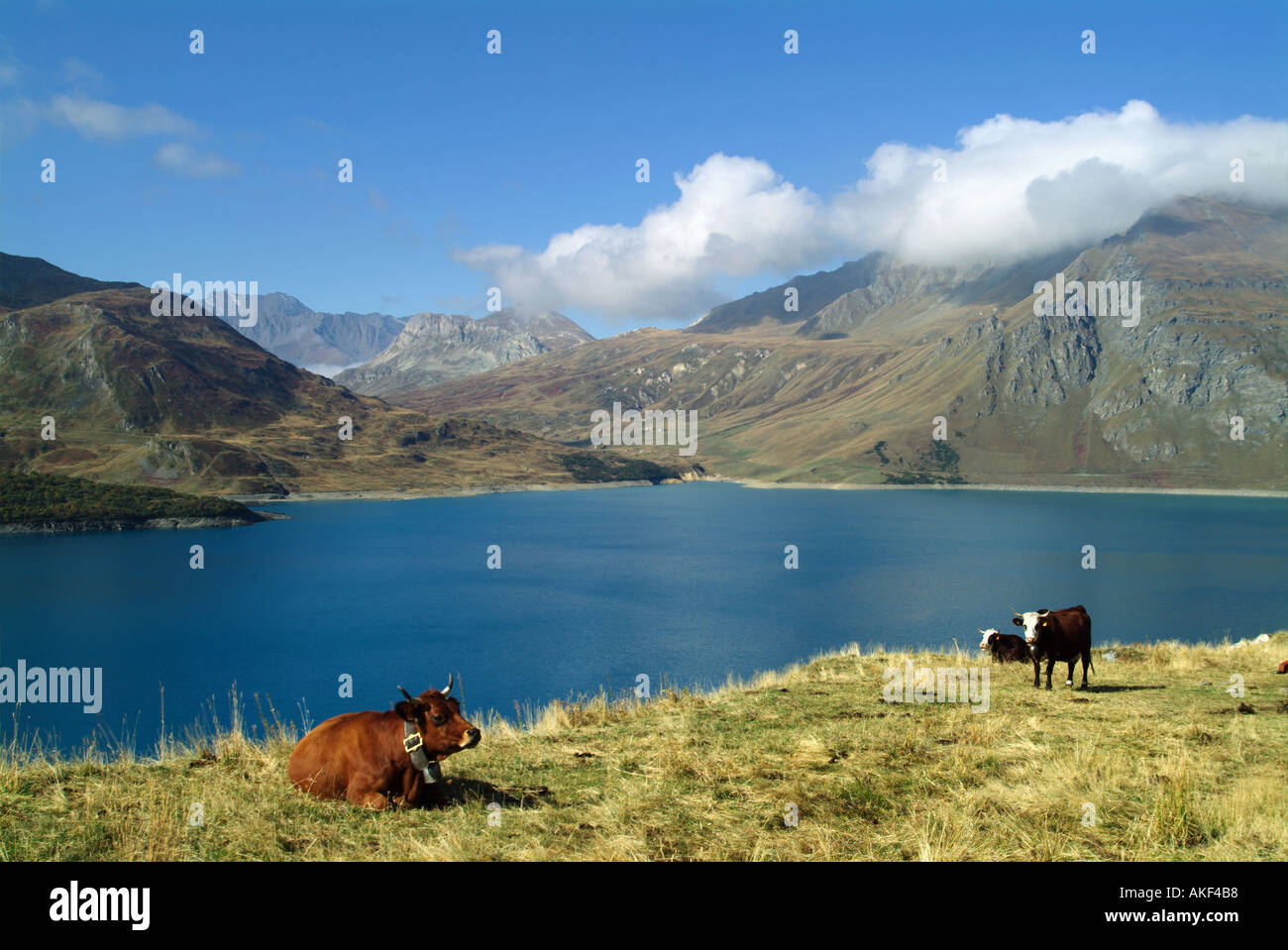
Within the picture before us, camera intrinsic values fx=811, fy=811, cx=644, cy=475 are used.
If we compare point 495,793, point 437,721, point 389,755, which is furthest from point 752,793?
point 389,755

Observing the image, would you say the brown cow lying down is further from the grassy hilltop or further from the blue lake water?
the blue lake water

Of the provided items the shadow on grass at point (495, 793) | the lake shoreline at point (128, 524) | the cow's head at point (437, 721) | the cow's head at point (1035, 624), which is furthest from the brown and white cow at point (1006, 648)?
the lake shoreline at point (128, 524)

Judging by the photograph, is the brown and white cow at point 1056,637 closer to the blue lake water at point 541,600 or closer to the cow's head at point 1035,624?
the cow's head at point 1035,624

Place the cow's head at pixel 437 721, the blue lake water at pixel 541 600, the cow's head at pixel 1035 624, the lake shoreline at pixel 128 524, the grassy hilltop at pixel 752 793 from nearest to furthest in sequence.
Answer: the grassy hilltop at pixel 752 793, the cow's head at pixel 437 721, the cow's head at pixel 1035 624, the blue lake water at pixel 541 600, the lake shoreline at pixel 128 524

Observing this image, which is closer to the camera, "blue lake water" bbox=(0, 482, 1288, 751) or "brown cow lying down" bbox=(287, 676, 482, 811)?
"brown cow lying down" bbox=(287, 676, 482, 811)

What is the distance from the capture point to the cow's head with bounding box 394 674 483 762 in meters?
7.84

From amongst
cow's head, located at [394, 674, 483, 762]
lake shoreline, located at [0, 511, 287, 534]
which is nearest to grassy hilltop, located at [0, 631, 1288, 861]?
cow's head, located at [394, 674, 483, 762]

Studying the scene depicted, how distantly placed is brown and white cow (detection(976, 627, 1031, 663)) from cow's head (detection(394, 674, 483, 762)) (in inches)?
620

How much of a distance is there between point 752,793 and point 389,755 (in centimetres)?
371

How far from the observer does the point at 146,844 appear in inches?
260

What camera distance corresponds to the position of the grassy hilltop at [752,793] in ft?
22.1

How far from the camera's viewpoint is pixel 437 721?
7.93 metres
